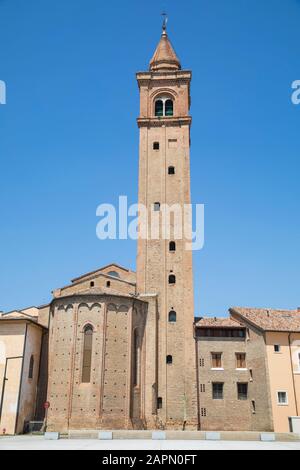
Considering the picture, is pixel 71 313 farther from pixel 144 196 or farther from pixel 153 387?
pixel 144 196

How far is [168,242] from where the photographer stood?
34969mm

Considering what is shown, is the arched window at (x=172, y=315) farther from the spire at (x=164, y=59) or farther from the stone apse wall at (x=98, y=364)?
the spire at (x=164, y=59)

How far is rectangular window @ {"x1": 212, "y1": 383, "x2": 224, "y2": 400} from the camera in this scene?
3162 cm

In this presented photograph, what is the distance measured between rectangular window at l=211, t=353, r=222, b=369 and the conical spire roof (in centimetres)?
2751

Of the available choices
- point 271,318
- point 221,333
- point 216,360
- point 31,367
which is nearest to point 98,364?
point 31,367

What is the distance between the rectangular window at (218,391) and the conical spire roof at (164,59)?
29.7m

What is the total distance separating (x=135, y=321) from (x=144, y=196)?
35.6 feet

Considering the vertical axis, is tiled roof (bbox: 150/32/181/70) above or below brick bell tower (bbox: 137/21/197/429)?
above

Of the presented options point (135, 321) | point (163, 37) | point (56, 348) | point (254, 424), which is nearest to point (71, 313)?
point (56, 348)

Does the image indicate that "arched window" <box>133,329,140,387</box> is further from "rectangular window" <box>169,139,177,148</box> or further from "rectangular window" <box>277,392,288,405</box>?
"rectangular window" <box>169,139,177,148</box>

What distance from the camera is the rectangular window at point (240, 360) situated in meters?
32.7

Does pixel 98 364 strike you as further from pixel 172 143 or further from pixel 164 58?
pixel 164 58

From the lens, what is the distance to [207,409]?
31203mm

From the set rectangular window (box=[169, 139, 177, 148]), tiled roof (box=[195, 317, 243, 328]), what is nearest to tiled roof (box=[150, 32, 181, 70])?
rectangular window (box=[169, 139, 177, 148])
